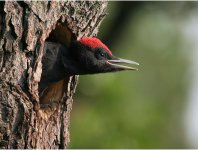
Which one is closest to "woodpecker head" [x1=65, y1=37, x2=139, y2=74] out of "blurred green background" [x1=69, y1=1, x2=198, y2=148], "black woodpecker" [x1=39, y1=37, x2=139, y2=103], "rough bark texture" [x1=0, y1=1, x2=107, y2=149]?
"black woodpecker" [x1=39, y1=37, x2=139, y2=103]

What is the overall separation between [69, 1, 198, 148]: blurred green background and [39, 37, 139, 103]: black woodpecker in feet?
14.7

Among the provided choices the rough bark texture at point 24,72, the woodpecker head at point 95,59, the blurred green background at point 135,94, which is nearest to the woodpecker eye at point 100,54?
the woodpecker head at point 95,59

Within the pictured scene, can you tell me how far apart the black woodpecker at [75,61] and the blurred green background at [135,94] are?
4486mm

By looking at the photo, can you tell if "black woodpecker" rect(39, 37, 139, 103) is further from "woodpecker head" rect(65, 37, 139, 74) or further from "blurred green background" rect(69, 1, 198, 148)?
"blurred green background" rect(69, 1, 198, 148)

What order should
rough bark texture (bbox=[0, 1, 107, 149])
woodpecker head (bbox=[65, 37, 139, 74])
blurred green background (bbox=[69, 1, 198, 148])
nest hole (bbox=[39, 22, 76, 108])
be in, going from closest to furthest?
1. rough bark texture (bbox=[0, 1, 107, 149])
2. nest hole (bbox=[39, 22, 76, 108])
3. woodpecker head (bbox=[65, 37, 139, 74])
4. blurred green background (bbox=[69, 1, 198, 148])

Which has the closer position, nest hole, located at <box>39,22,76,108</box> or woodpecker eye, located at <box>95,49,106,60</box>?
nest hole, located at <box>39,22,76,108</box>

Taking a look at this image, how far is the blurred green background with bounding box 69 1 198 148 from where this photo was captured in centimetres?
1246

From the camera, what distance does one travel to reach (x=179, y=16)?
13164 mm

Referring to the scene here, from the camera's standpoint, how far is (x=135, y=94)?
1603 centimetres

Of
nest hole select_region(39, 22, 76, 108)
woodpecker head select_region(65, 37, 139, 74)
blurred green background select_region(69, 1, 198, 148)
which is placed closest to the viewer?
nest hole select_region(39, 22, 76, 108)

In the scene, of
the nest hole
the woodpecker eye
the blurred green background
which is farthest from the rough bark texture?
the blurred green background

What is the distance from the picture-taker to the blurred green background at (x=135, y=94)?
1246cm

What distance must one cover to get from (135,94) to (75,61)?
8537mm

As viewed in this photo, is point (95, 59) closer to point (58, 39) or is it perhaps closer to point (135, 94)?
point (58, 39)
